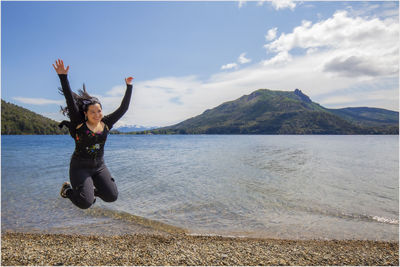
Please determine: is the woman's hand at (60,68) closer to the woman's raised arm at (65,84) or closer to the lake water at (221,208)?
the woman's raised arm at (65,84)

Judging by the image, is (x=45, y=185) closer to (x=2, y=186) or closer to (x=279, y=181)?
(x=2, y=186)

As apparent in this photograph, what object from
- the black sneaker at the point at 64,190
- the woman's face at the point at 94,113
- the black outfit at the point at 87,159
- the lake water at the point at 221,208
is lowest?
the lake water at the point at 221,208

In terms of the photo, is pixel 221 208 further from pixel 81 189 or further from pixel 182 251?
pixel 81 189

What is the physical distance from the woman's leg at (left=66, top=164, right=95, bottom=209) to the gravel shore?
6386mm

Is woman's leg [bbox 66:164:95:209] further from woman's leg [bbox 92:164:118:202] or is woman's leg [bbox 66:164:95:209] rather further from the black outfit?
woman's leg [bbox 92:164:118:202]

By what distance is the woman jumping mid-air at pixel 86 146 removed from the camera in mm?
6027

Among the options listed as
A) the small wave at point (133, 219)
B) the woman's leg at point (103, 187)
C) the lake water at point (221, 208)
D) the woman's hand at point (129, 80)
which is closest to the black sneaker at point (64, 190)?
the woman's leg at point (103, 187)

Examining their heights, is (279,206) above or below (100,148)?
below

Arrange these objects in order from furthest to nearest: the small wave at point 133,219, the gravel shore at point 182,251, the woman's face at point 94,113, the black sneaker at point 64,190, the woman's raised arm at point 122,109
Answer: the small wave at point 133,219
the gravel shore at point 182,251
the woman's raised arm at point 122,109
the black sneaker at point 64,190
the woman's face at point 94,113

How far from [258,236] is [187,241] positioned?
4506 mm

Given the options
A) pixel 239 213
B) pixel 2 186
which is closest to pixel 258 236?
pixel 239 213

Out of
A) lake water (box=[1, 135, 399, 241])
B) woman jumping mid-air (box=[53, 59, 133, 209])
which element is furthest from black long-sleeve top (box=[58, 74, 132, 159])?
lake water (box=[1, 135, 399, 241])

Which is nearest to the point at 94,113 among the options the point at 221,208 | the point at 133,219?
the point at 133,219

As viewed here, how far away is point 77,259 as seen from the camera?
11.3 meters
